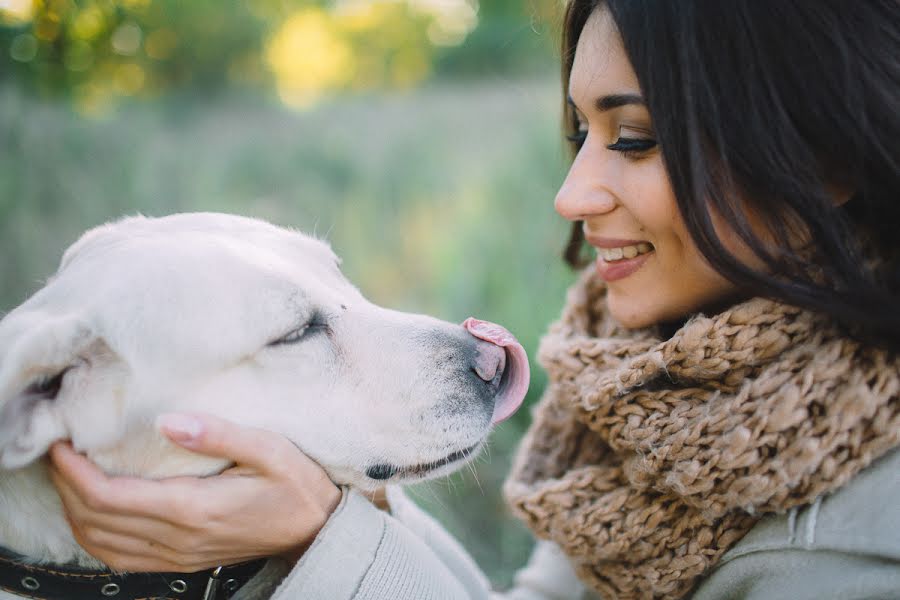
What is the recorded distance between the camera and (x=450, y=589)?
59.9 inches

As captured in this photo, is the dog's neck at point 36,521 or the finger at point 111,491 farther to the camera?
the dog's neck at point 36,521

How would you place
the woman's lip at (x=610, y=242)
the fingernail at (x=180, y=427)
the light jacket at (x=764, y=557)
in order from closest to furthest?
the light jacket at (x=764, y=557)
the fingernail at (x=180, y=427)
the woman's lip at (x=610, y=242)

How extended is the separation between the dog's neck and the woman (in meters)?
0.07

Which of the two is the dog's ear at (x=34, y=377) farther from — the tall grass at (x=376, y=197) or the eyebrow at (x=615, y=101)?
the tall grass at (x=376, y=197)

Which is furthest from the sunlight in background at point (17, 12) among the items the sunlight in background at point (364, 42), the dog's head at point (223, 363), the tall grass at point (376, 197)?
the sunlight in background at point (364, 42)

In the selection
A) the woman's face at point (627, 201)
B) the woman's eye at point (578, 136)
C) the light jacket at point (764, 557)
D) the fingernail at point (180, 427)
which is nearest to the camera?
the light jacket at point (764, 557)

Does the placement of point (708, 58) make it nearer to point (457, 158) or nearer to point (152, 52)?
point (457, 158)

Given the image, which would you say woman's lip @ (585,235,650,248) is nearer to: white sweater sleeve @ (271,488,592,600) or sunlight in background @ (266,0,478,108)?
white sweater sleeve @ (271,488,592,600)

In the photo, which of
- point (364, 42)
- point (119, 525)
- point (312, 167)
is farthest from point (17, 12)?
point (364, 42)

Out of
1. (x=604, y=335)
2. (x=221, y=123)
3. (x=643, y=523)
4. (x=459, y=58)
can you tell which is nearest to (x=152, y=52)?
(x=221, y=123)

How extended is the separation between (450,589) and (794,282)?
A: 1.00m

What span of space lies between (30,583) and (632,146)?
152 centimetres

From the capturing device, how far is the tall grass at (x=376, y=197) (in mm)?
3783

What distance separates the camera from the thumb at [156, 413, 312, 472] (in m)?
1.22
